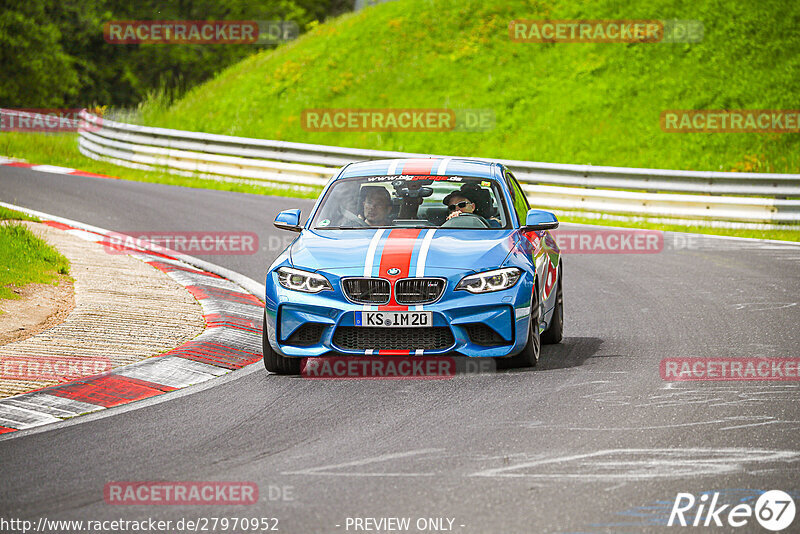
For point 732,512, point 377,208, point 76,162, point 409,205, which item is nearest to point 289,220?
point 377,208

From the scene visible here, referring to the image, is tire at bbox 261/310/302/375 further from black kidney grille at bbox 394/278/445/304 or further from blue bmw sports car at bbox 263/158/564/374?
black kidney grille at bbox 394/278/445/304

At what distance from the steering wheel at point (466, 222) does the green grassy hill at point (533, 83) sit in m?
16.9

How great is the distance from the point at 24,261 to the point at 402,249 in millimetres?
5449

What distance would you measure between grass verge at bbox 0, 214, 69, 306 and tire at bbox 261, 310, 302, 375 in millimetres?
3361

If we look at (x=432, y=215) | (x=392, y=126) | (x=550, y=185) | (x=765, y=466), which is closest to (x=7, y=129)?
(x=392, y=126)

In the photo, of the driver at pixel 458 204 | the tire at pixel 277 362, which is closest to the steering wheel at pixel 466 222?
the driver at pixel 458 204

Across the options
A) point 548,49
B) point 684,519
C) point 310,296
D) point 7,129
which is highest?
point 548,49

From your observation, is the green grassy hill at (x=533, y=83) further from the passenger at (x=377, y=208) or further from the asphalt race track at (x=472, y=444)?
the asphalt race track at (x=472, y=444)

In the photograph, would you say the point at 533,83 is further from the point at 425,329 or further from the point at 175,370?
the point at 175,370

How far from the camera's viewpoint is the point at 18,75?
53.6 m

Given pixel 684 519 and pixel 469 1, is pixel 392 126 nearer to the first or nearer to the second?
pixel 469 1

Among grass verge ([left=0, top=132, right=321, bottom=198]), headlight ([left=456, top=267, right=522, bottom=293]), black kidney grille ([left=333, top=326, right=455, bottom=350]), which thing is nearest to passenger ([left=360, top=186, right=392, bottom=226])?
headlight ([left=456, top=267, right=522, bottom=293])

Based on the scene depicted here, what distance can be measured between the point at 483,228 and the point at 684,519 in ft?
14.9

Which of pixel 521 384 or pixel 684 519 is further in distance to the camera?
pixel 521 384
